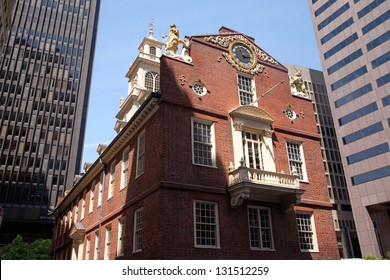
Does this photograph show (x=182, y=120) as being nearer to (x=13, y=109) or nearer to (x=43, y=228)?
(x=43, y=228)

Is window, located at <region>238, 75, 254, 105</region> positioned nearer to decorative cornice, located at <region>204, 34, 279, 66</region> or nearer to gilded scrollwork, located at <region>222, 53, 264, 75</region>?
gilded scrollwork, located at <region>222, 53, 264, 75</region>

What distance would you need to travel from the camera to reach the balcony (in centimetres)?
1731

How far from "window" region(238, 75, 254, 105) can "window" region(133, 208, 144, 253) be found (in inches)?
357

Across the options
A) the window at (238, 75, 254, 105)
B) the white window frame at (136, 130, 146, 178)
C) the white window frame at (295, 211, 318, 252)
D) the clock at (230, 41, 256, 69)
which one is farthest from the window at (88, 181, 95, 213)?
the white window frame at (295, 211, 318, 252)

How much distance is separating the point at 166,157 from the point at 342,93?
2107 inches

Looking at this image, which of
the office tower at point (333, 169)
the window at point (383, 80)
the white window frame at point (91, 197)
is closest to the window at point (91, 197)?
the white window frame at point (91, 197)

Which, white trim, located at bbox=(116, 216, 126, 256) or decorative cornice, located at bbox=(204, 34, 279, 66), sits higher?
decorative cornice, located at bbox=(204, 34, 279, 66)

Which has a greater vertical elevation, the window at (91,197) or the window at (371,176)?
the window at (371,176)

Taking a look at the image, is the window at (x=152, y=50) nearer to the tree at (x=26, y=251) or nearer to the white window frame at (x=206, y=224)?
the tree at (x=26, y=251)

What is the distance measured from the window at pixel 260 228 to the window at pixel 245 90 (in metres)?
6.77

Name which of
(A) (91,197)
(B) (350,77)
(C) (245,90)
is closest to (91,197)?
(A) (91,197)

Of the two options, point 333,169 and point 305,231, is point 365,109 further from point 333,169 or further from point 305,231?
point 305,231

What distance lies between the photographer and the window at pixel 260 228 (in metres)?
18.2

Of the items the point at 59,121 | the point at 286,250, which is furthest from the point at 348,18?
the point at 59,121
